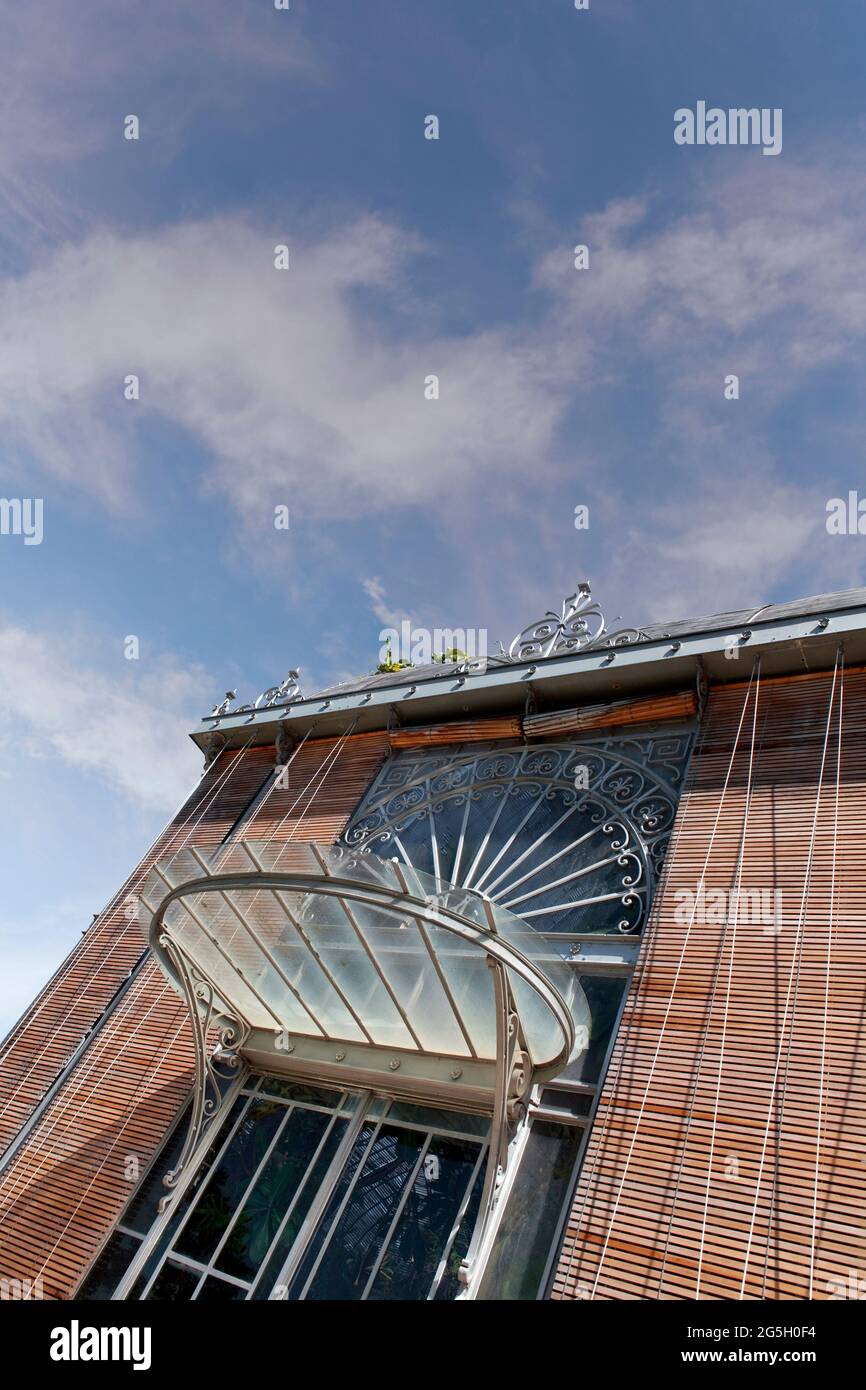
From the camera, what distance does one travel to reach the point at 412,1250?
4.89 m

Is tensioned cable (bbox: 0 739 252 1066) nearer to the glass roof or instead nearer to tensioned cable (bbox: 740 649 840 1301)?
the glass roof

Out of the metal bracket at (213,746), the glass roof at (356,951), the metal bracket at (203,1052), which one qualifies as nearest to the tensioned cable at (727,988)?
the glass roof at (356,951)

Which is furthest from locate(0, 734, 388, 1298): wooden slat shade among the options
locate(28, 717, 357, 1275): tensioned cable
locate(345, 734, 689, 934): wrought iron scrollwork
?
locate(345, 734, 689, 934): wrought iron scrollwork

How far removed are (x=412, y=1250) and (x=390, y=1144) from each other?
72 centimetres

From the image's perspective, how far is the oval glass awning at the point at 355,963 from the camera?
4.62 meters

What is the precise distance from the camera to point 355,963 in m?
5.42

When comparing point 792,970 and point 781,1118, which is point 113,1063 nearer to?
point 781,1118

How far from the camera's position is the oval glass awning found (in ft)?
15.2

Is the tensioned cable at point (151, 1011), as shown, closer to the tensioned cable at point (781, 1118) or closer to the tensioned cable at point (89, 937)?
the tensioned cable at point (89, 937)

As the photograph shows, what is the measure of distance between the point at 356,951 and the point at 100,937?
5.22m

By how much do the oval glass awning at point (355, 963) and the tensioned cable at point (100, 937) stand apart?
7.62 feet
